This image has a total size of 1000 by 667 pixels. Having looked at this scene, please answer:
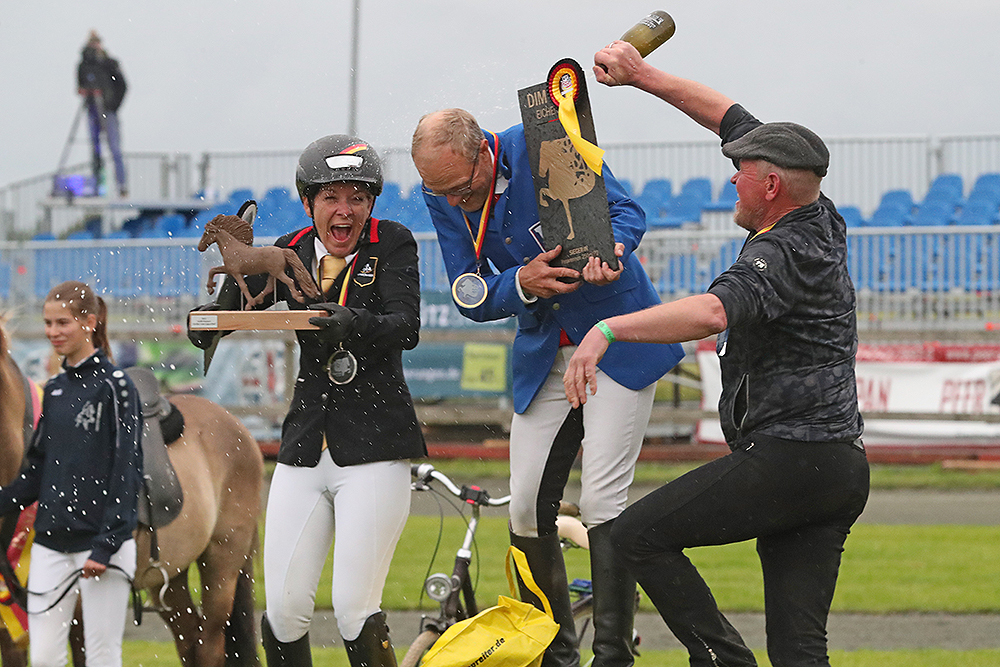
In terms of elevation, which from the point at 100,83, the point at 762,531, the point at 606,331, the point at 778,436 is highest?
the point at 100,83

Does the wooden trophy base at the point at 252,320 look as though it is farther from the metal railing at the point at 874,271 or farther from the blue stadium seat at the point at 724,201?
the blue stadium seat at the point at 724,201

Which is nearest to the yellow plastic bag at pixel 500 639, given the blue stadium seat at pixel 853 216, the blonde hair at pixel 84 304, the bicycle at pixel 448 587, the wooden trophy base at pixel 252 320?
the bicycle at pixel 448 587

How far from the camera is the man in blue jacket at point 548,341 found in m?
3.83

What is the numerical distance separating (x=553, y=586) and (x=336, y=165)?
1699mm

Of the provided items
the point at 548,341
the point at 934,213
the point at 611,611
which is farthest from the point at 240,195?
the point at 611,611

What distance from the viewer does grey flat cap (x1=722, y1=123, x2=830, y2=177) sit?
3.38 m

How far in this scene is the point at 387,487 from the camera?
3895mm

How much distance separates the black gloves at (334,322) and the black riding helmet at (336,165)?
0.44 meters

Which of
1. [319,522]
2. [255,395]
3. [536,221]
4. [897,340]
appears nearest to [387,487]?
[319,522]

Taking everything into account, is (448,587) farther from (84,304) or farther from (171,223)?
(171,223)

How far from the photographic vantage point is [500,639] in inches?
157

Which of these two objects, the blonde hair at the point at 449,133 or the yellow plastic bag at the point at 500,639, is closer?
the blonde hair at the point at 449,133

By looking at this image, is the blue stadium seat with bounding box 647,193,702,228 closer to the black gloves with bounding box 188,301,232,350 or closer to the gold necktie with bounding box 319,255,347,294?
the gold necktie with bounding box 319,255,347,294

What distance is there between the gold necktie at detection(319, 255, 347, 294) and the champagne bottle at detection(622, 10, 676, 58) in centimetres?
125
